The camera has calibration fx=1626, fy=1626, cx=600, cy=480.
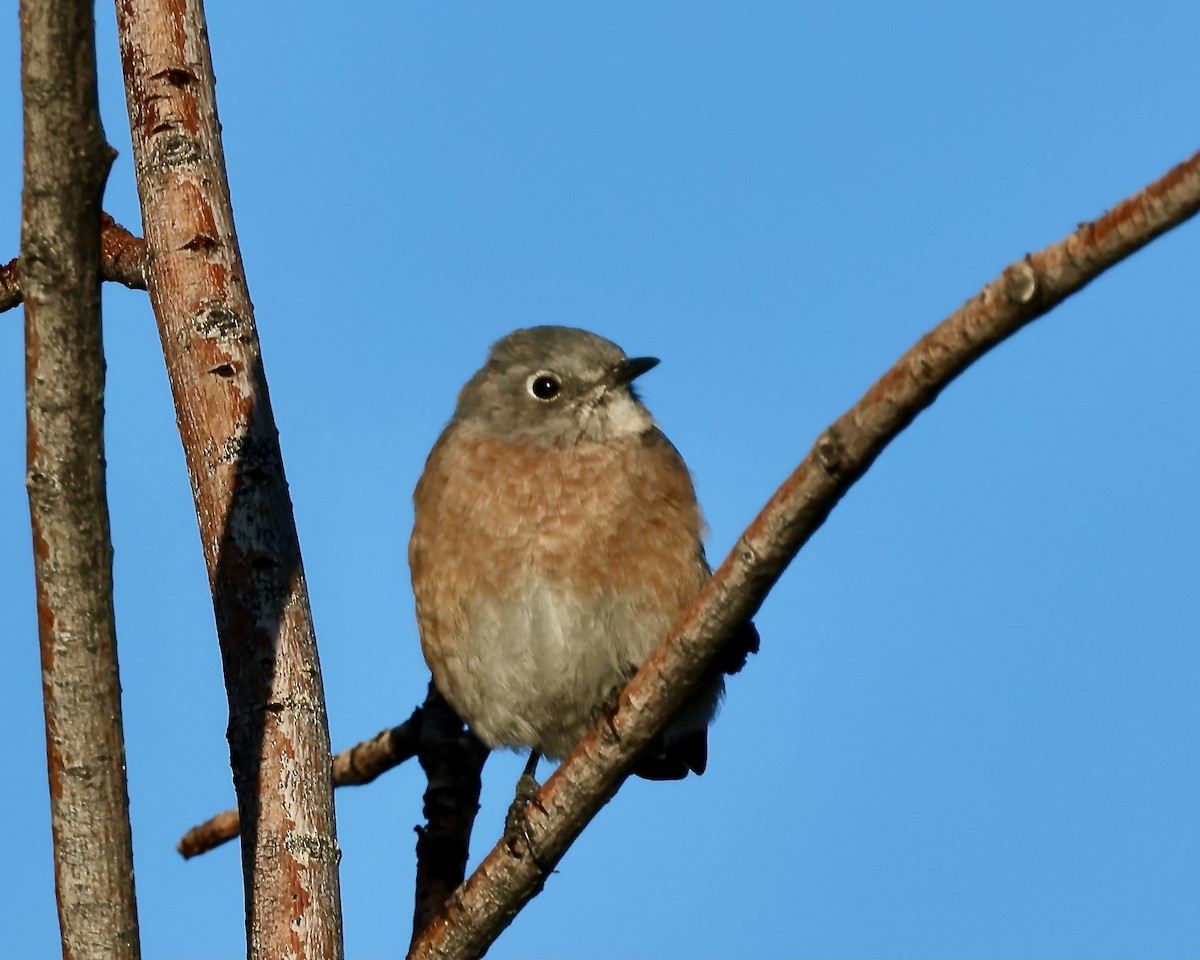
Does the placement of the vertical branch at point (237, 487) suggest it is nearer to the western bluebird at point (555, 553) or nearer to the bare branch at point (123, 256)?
the bare branch at point (123, 256)

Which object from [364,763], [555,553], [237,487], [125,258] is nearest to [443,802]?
[364,763]

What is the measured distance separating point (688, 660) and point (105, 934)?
1.75 m

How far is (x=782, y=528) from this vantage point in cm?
420

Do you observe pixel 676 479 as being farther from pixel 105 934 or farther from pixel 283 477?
pixel 105 934

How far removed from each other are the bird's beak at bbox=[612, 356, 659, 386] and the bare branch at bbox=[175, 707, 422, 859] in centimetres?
181

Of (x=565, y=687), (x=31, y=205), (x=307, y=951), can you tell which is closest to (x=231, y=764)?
(x=307, y=951)

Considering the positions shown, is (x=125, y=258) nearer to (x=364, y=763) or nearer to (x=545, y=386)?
(x=545, y=386)

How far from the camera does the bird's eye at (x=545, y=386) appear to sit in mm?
7535

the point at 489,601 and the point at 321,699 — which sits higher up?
the point at 489,601

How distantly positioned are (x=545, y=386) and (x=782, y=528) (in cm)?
349

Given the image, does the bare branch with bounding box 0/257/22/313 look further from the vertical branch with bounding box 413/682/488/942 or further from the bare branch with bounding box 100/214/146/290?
the vertical branch with bounding box 413/682/488/942

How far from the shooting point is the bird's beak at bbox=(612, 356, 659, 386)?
7539mm

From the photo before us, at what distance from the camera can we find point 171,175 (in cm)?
628

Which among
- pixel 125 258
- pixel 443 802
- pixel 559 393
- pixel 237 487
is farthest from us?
pixel 559 393
